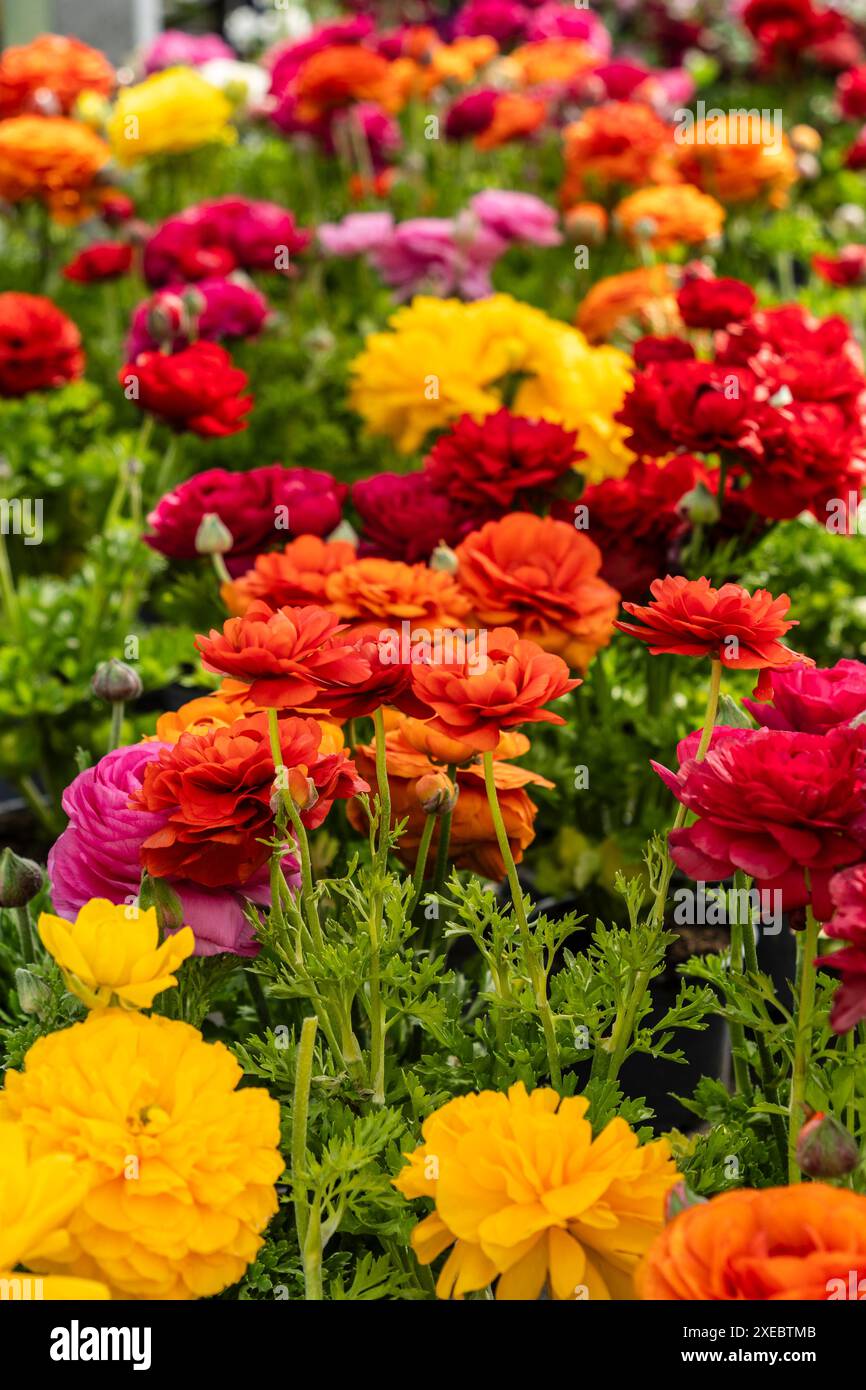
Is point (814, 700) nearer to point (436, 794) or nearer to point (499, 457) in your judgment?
point (436, 794)

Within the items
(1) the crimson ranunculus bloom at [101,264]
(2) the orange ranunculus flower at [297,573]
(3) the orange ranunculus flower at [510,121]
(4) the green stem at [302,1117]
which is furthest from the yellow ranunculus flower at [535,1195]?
(3) the orange ranunculus flower at [510,121]

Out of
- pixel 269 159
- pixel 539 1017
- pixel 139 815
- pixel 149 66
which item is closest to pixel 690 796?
pixel 539 1017

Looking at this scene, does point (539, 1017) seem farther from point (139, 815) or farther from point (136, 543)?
point (136, 543)

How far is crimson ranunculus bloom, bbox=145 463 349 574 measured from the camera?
3.84ft

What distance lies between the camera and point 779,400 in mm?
1128

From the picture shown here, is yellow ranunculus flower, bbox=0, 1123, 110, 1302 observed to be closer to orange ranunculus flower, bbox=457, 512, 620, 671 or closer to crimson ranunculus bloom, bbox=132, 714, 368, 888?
crimson ranunculus bloom, bbox=132, 714, 368, 888

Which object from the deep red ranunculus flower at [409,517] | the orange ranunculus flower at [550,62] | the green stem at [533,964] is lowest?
the green stem at [533,964]

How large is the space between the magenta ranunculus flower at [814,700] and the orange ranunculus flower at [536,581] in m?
0.26

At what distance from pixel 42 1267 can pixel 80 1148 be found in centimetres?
6

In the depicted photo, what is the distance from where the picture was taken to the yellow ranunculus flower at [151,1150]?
59 centimetres

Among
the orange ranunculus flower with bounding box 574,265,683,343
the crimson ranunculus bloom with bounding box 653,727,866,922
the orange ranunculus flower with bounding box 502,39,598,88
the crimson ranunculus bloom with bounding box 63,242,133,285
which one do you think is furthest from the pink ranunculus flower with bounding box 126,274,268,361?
the orange ranunculus flower with bounding box 502,39,598,88

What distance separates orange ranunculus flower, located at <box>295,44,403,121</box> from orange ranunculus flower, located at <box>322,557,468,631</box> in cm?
165

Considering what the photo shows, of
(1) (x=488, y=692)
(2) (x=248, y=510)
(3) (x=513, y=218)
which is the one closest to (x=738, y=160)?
(3) (x=513, y=218)

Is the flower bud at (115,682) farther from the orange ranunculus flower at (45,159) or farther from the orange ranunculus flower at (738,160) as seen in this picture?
the orange ranunculus flower at (738,160)
